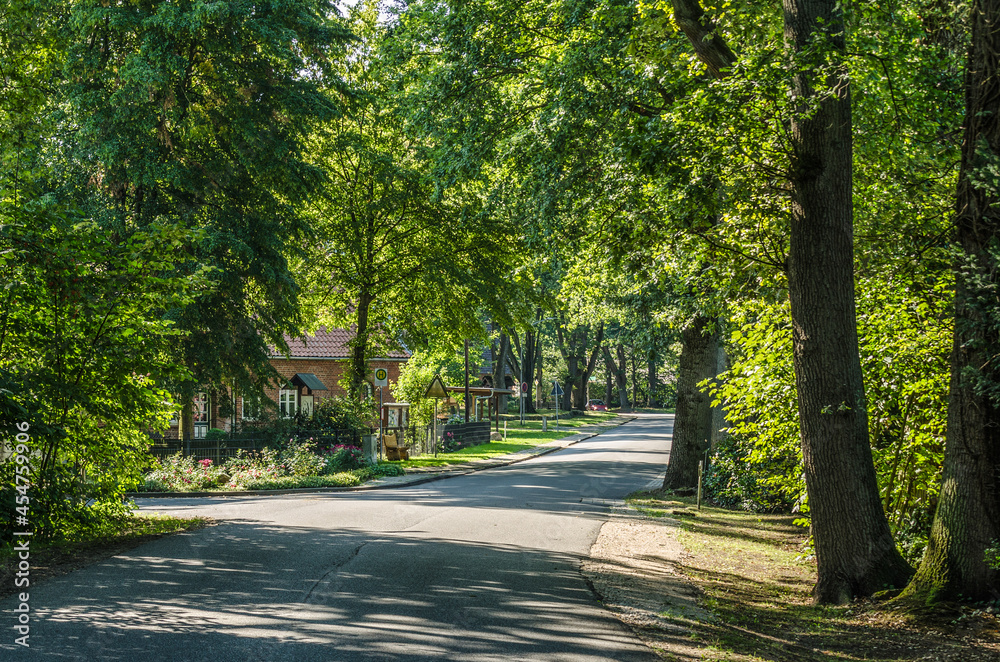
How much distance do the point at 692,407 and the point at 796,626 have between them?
38.2 ft

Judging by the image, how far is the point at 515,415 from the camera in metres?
73.6

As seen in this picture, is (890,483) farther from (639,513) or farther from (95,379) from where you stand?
(95,379)

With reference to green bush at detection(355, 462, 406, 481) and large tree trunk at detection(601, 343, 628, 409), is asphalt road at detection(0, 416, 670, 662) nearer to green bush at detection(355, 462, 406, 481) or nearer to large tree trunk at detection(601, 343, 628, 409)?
green bush at detection(355, 462, 406, 481)

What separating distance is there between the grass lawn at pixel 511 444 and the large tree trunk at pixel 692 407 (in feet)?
36.7

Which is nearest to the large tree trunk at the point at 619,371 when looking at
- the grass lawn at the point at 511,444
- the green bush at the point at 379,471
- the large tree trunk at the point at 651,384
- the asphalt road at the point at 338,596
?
the large tree trunk at the point at 651,384

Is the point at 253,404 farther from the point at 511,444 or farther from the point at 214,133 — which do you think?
the point at 511,444

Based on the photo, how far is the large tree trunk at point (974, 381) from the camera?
679 cm

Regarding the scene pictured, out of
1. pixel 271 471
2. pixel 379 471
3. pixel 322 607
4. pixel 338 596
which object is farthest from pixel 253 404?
pixel 322 607

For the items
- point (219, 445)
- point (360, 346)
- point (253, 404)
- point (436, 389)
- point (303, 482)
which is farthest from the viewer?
point (436, 389)

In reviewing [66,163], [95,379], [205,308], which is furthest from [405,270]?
[95,379]

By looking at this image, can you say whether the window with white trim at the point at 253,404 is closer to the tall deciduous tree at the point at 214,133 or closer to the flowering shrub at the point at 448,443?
the tall deciduous tree at the point at 214,133

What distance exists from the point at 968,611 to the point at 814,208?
4.00m

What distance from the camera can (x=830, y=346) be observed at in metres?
8.15

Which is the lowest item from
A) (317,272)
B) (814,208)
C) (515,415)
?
(515,415)
